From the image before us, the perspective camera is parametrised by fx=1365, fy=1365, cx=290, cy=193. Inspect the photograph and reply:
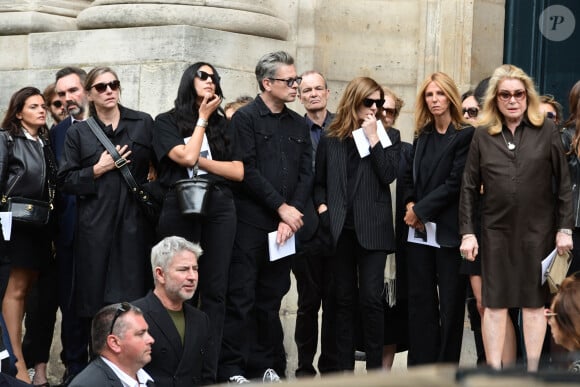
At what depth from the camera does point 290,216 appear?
8.06 meters

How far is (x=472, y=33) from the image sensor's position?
10344 millimetres

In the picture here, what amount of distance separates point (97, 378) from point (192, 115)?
6.15 feet

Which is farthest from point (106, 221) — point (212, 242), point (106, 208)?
point (212, 242)

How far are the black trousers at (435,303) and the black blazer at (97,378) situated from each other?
219cm

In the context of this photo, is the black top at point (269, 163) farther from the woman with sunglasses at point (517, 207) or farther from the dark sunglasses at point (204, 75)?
the woman with sunglasses at point (517, 207)

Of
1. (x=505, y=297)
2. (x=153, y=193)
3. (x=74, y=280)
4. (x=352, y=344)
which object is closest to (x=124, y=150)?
(x=153, y=193)

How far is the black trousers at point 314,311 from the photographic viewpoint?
329 inches

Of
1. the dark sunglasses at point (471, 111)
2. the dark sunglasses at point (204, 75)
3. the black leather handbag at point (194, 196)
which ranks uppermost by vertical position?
the dark sunglasses at point (204, 75)

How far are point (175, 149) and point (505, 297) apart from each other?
6.77 feet

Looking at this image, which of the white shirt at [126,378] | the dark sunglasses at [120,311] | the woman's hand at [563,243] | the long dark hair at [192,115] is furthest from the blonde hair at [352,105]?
the white shirt at [126,378]

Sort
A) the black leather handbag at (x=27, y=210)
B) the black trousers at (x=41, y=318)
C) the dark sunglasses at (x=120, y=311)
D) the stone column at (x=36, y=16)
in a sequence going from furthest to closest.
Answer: the stone column at (x=36, y=16), the black trousers at (x=41, y=318), the black leather handbag at (x=27, y=210), the dark sunglasses at (x=120, y=311)

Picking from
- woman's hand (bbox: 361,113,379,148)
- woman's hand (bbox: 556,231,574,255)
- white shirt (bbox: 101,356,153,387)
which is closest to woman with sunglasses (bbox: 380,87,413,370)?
woman's hand (bbox: 361,113,379,148)

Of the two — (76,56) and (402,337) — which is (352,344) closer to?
(402,337)

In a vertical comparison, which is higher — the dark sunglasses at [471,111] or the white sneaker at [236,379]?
the dark sunglasses at [471,111]
